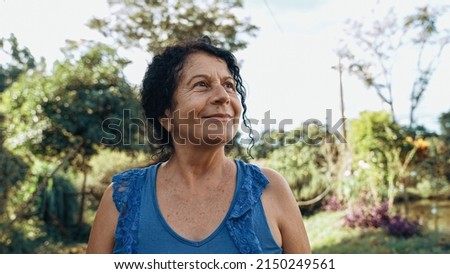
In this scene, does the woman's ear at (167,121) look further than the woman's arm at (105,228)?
Yes

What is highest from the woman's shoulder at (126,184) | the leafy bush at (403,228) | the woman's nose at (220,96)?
the woman's nose at (220,96)

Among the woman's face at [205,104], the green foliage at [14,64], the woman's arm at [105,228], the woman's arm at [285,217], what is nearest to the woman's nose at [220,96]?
the woman's face at [205,104]

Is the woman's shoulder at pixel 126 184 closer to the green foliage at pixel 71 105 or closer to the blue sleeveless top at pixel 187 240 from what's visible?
the blue sleeveless top at pixel 187 240

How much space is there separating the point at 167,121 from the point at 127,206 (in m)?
0.33

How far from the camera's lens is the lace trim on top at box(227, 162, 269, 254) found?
1382 millimetres

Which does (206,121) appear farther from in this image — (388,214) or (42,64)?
(388,214)

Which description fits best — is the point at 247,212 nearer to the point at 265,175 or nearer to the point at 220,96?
the point at 265,175

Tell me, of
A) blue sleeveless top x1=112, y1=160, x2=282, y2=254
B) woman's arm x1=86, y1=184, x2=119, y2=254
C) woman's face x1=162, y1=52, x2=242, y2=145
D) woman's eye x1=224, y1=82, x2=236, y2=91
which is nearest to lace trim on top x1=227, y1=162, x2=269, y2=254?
blue sleeveless top x1=112, y1=160, x2=282, y2=254

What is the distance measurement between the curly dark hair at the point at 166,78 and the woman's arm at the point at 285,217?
0.32m

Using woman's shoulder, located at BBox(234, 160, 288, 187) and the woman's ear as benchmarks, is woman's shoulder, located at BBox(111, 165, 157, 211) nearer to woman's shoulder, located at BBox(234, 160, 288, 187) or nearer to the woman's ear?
the woman's ear

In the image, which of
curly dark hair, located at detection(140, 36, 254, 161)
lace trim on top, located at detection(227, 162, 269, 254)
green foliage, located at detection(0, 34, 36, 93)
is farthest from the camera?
green foliage, located at detection(0, 34, 36, 93)

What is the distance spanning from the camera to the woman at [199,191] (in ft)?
4.64
